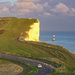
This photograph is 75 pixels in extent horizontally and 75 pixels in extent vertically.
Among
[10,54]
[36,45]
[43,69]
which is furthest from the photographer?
[36,45]

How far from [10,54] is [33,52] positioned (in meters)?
9.37

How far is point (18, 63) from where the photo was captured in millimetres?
45125

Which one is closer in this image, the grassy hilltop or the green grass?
the green grass

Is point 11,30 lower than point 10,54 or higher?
higher

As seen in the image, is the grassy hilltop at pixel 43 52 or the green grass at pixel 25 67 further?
the grassy hilltop at pixel 43 52

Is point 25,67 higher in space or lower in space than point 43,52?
lower

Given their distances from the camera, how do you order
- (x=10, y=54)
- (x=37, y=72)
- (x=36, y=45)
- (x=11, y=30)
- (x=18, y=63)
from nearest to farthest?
(x=37, y=72), (x=18, y=63), (x=10, y=54), (x=36, y=45), (x=11, y=30)

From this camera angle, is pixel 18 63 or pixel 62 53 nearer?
pixel 18 63

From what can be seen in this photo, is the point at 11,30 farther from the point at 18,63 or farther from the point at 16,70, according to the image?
the point at 16,70

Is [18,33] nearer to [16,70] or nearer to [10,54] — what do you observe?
[10,54]

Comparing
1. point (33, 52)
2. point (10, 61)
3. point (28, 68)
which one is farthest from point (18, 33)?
point (28, 68)

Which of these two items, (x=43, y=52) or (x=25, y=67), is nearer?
(x=25, y=67)

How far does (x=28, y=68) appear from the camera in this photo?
4012 cm

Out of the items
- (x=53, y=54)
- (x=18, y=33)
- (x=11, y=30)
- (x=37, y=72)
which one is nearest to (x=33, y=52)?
(x=53, y=54)
